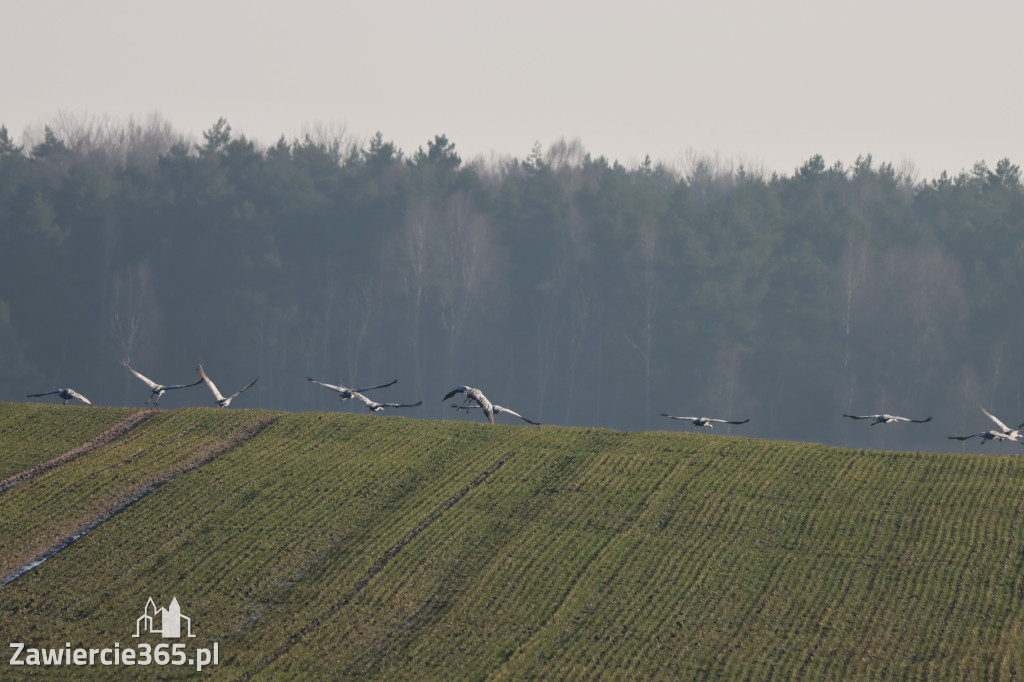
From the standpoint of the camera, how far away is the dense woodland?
100250mm

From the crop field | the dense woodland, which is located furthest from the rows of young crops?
the dense woodland

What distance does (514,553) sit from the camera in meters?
35.9

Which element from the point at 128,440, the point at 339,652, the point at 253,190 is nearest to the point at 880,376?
the point at 253,190

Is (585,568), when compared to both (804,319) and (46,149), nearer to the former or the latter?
(804,319)

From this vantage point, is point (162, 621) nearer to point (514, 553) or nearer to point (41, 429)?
point (514, 553)

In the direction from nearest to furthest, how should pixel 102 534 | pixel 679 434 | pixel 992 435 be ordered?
pixel 102 534 < pixel 992 435 < pixel 679 434

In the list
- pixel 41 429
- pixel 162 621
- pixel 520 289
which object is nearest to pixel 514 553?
pixel 162 621

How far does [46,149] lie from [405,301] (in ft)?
133

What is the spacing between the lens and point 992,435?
4059 centimetres

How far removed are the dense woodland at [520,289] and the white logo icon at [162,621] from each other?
A: 65.0m

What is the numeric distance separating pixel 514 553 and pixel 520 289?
74.7m

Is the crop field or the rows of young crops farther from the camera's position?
the rows of young crops

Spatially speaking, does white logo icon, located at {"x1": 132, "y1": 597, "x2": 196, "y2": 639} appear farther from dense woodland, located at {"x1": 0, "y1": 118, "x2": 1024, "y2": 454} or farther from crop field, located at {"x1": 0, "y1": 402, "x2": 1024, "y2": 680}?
dense woodland, located at {"x1": 0, "y1": 118, "x2": 1024, "y2": 454}

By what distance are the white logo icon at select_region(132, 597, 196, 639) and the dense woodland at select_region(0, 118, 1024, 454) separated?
6503 centimetres
